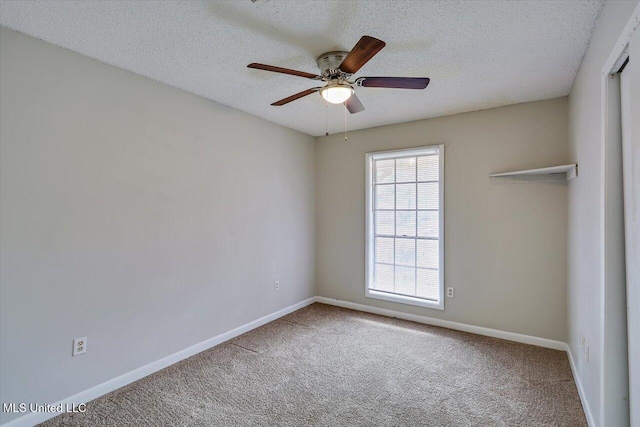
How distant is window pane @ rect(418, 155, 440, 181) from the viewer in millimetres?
3855

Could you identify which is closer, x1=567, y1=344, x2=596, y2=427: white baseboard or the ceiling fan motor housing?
x1=567, y1=344, x2=596, y2=427: white baseboard

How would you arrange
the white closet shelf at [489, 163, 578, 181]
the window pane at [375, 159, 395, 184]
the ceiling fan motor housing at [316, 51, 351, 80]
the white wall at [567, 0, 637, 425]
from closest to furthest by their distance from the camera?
the white wall at [567, 0, 637, 425] → the ceiling fan motor housing at [316, 51, 351, 80] → the white closet shelf at [489, 163, 578, 181] → the window pane at [375, 159, 395, 184]

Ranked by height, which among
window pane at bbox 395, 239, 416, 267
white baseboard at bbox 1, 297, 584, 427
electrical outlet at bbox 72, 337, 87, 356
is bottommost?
white baseboard at bbox 1, 297, 584, 427

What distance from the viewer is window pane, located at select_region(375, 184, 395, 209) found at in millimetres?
4199

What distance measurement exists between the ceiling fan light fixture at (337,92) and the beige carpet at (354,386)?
7.19 ft

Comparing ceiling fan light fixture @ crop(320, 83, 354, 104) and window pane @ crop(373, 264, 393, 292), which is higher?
ceiling fan light fixture @ crop(320, 83, 354, 104)

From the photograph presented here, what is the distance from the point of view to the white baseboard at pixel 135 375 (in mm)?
2043

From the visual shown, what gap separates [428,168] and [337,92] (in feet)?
6.78

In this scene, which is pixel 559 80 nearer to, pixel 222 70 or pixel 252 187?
pixel 222 70

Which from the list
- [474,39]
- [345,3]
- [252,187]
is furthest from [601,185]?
[252,187]

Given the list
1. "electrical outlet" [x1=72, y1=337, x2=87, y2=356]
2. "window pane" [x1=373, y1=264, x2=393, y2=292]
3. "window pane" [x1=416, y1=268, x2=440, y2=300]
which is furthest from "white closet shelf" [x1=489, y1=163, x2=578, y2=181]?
"electrical outlet" [x1=72, y1=337, x2=87, y2=356]

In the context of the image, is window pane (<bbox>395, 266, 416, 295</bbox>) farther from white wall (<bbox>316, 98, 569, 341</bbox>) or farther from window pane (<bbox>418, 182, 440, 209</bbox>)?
window pane (<bbox>418, 182, 440, 209</bbox>)

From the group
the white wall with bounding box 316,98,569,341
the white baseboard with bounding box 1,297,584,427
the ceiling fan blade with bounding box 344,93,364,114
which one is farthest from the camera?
the white wall with bounding box 316,98,569,341

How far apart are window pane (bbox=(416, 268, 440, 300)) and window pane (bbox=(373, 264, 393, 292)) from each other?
37 cm
